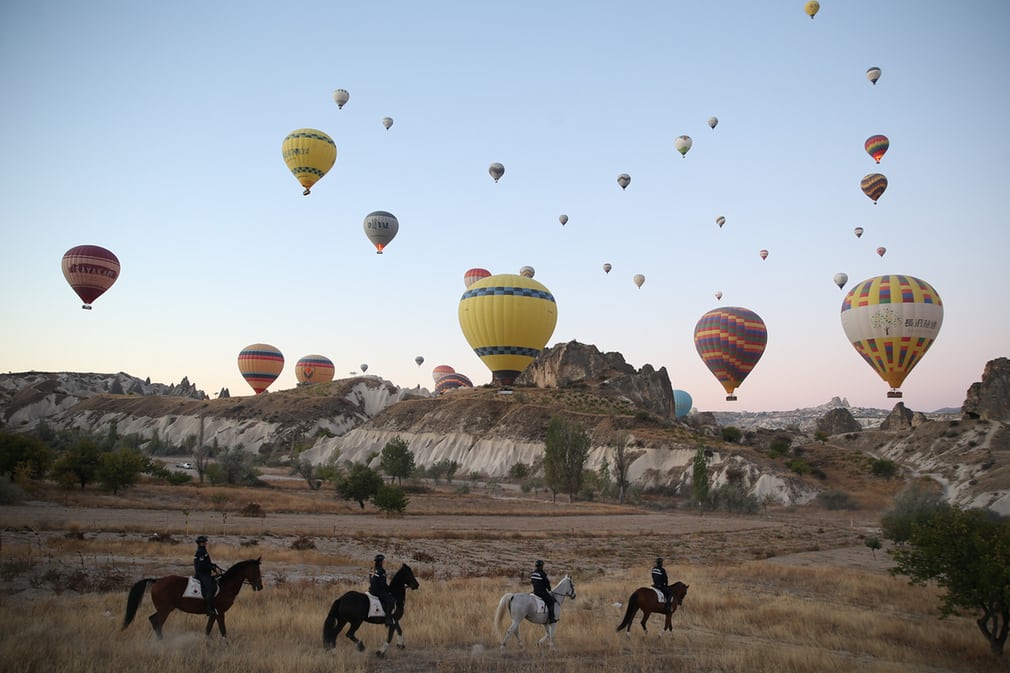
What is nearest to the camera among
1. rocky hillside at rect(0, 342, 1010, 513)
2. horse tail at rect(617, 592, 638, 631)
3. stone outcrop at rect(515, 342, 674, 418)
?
horse tail at rect(617, 592, 638, 631)

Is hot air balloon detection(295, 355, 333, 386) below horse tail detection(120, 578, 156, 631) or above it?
above

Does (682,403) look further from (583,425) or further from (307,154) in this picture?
(307,154)

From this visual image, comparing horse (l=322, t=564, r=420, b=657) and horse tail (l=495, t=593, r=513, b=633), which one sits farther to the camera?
horse tail (l=495, t=593, r=513, b=633)

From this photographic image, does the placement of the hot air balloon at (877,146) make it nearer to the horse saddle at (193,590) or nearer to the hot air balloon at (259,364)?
the horse saddle at (193,590)

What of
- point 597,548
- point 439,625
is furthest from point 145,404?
point 439,625

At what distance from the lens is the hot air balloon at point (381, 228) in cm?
8325

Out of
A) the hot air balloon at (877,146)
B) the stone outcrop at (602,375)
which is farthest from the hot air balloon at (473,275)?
the hot air balloon at (877,146)

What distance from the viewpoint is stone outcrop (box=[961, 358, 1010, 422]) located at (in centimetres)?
10394

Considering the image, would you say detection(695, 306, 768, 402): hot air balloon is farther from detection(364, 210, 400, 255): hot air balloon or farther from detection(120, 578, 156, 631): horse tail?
detection(120, 578, 156, 631): horse tail

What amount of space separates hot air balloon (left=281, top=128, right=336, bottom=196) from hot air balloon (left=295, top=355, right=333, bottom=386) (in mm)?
102883

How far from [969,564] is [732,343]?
6702cm

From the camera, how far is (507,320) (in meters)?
71.1

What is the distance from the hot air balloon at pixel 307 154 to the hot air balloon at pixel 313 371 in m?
103

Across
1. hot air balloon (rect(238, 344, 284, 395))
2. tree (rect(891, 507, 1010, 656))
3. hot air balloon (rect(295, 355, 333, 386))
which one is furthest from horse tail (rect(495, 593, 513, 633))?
hot air balloon (rect(295, 355, 333, 386))
